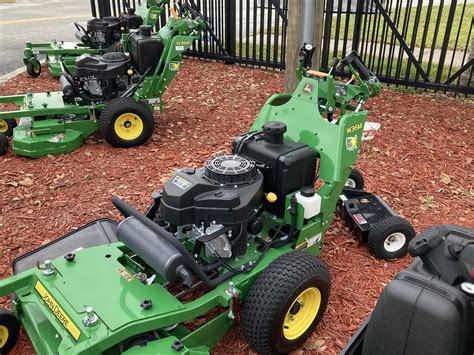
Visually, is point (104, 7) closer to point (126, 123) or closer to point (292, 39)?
point (126, 123)

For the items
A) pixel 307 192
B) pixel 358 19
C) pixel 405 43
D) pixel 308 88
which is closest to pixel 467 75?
pixel 405 43

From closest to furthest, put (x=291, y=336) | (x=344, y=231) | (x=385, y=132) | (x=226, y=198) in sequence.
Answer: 1. (x=226, y=198)
2. (x=291, y=336)
3. (x=344, y=231)
4. (x=385, y=132)

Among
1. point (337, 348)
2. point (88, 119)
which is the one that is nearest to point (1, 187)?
point (88, 119)

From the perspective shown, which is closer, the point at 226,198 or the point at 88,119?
the point at 226,198

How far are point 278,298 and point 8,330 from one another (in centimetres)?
162

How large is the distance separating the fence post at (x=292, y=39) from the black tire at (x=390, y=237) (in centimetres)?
248

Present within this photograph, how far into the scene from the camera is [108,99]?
615 cm

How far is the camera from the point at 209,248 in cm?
293

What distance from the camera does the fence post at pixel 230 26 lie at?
9469mm

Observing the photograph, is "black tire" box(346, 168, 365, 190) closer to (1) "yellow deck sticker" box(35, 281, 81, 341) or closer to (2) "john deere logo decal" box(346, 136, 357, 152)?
(2) "john deere logo decal" box(346, 136, 357, 152)

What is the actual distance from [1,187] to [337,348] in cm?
372

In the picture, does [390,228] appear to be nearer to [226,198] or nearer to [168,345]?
[226,198]

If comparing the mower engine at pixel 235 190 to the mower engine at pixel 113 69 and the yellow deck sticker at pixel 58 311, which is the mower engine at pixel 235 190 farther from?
the mower engine at pixel 113 69

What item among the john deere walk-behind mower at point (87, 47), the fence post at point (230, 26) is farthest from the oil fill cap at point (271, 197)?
the fence post at point (230, 26)
